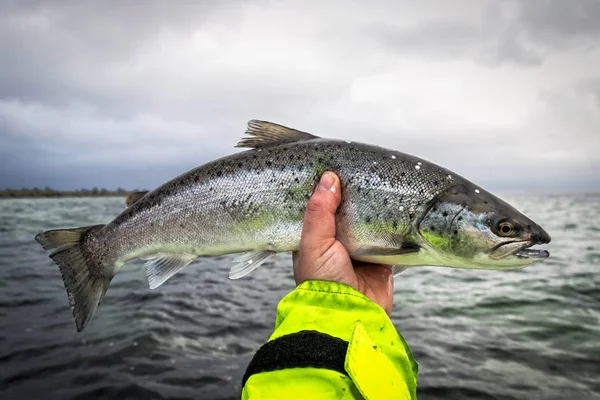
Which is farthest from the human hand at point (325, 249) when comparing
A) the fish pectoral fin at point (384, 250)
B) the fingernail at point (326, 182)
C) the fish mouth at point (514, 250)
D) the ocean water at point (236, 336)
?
the ocean water at point (236, 336)

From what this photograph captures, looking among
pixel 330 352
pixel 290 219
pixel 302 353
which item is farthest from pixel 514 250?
pixel 302 353

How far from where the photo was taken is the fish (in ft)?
11.9

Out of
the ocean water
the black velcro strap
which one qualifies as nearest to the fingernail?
the black velcro strap

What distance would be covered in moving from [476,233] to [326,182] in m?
1.30

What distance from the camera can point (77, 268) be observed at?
13.5 feet

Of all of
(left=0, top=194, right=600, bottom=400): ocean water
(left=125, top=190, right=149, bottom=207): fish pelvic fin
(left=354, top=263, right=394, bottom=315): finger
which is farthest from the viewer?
(left=0, top=194, right=600, bottom=400): ocean water

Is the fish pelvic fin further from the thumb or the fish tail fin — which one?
the thumb

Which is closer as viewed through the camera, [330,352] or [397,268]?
[330,352]

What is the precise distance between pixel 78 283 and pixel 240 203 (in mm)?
1725

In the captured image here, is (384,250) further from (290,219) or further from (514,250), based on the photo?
(514,250)

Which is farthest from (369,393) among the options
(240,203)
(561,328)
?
(561,328)

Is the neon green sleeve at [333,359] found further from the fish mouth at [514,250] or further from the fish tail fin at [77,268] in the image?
the fish tail fin at [77,268]

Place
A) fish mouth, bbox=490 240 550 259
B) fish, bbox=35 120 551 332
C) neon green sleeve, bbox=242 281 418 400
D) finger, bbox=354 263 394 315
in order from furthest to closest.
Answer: finger, bbox=354 263 394 315, fish, bbox=35 120 551 332, fish mouth, bbox=490 240 550 259, neon green sleeve, bbox=242 281 418 400

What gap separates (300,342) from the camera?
6.84 feet
